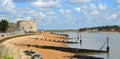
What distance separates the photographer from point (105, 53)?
64.1 metres

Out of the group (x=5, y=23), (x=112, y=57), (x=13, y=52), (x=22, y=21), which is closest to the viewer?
(x=13, y=52)

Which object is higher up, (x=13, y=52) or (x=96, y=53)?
(x=13, y=52)

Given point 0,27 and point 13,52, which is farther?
point 0,27

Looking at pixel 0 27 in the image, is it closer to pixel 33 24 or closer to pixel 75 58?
pixel 33 24

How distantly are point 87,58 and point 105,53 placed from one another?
1700 centimetres

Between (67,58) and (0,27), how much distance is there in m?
98.0

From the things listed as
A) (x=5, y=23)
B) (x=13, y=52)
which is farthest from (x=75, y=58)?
(x=5, y=23)

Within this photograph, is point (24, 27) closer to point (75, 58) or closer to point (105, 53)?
point (105, 53)

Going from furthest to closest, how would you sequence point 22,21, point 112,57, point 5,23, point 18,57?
point 22,21 < point 5,23 < point 112,57 < point 18,57

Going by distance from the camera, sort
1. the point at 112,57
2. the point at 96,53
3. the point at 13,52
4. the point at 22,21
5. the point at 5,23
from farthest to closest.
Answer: the point at 22,21 → the point at 5,23 → the point at 96,53 → the point at 112,57 → the point at 13,52

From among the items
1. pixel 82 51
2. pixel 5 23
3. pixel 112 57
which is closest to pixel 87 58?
pixel 112 57

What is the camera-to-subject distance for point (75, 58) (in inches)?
1907

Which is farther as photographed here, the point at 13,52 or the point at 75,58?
the point at 75,58

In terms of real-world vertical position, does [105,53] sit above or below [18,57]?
below
